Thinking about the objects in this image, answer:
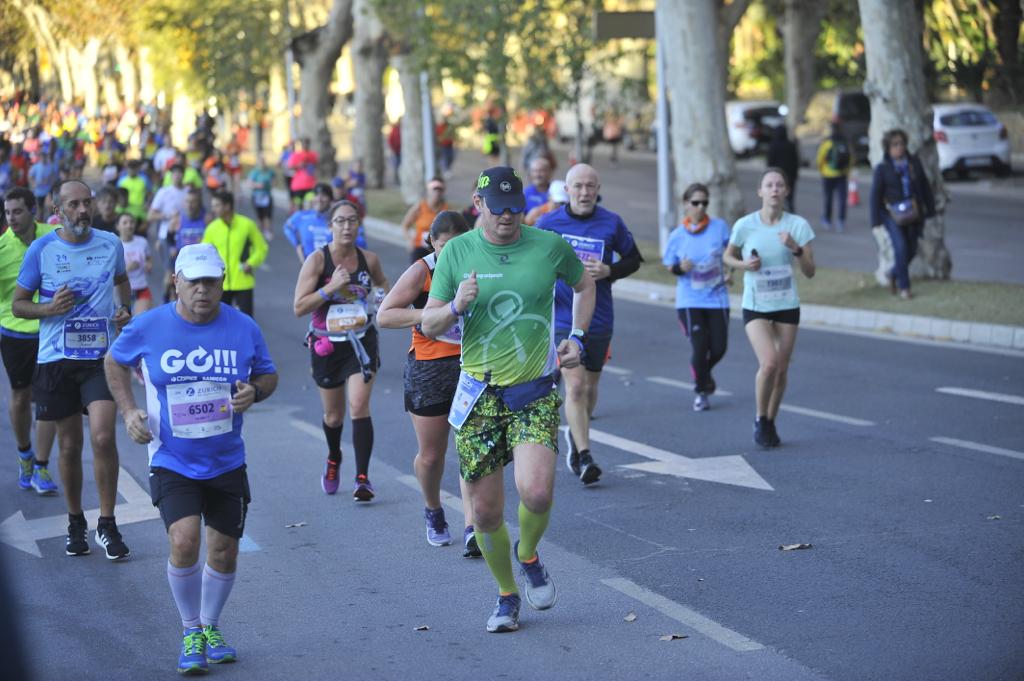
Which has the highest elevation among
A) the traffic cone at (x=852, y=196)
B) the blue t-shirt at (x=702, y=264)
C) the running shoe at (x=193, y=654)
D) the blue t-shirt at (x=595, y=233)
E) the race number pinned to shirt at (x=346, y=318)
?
the blue t-shirt at (x=595, y=233)

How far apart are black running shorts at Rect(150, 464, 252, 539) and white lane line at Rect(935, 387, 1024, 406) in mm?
8045

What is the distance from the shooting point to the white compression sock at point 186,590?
6742 mm

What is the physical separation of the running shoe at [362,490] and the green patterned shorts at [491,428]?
3.17 metres

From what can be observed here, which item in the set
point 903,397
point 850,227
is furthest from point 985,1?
point 903,397

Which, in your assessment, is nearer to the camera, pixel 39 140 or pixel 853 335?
pixel 853 335

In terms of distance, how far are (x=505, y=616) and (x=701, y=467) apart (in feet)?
13.1

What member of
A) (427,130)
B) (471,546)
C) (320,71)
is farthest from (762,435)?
(320,71)

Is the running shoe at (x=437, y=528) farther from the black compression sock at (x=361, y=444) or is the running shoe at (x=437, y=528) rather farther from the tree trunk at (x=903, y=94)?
the tree trunk at (x=903, y=94)

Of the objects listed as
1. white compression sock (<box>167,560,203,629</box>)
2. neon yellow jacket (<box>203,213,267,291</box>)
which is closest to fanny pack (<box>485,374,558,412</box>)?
white compression sock (<box>167,560,203,629</box>)

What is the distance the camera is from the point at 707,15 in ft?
81.0

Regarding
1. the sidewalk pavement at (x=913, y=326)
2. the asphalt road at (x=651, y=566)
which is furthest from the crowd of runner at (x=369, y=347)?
the sidewalk pavement at (x=913, y=326)

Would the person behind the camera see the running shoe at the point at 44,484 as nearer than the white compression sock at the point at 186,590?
No

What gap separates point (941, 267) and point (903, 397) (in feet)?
24.2

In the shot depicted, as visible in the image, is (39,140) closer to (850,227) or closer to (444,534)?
(850,227)
